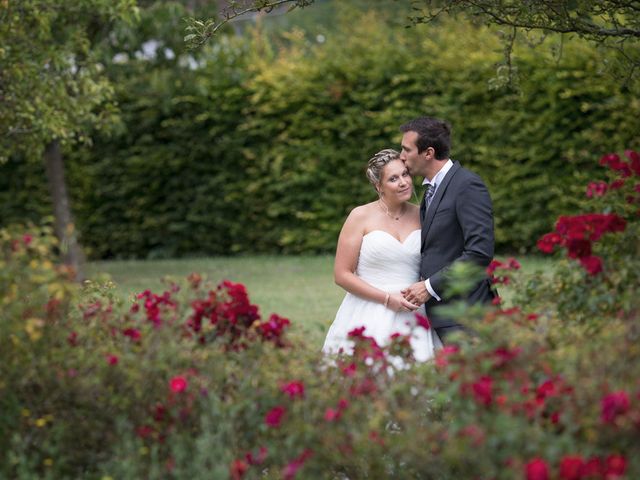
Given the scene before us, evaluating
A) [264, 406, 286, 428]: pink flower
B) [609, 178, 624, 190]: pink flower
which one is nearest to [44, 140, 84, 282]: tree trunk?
[609, 178, 624, 190]: pink flower

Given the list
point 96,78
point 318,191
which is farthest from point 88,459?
point 318,191

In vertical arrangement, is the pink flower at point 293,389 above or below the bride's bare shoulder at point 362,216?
below

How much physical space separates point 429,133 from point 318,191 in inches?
422

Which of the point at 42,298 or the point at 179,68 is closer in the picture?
the point at 42,298

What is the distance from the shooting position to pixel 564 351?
3.32m

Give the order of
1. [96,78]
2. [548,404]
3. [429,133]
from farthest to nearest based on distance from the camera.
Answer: [96,78], [429,133], [548,404]

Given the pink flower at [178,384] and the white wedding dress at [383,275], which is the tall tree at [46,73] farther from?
the pink flower at [178,384]

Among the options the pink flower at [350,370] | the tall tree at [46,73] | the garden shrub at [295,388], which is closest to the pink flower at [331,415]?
the garden shrub at [295,388]

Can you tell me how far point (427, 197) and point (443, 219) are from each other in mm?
291

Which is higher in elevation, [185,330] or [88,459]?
[185,330]

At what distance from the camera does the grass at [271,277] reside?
11.0m

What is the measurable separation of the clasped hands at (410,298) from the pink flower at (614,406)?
93.0 inches

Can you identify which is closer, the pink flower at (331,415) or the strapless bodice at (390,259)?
the pink flower at (331,415)

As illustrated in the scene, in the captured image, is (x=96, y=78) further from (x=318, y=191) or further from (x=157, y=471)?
(x=157, y=471)
